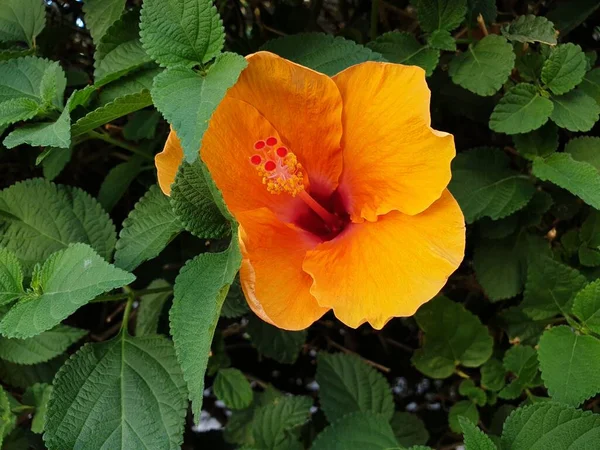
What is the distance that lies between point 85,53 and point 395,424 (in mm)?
1026

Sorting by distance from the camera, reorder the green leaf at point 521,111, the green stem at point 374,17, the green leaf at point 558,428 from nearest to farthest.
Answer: the green leaf at point 558,428 → the green leaf at point 521,111 → the green stem at point 374,17

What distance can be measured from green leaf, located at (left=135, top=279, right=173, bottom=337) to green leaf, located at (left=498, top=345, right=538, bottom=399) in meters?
0.66

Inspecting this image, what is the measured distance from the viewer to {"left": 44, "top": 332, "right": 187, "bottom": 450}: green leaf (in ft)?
3.38

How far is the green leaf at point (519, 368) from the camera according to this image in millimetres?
1202

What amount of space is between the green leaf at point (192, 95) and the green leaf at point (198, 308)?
0.17m

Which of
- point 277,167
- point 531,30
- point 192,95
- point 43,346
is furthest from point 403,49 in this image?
point 43,346

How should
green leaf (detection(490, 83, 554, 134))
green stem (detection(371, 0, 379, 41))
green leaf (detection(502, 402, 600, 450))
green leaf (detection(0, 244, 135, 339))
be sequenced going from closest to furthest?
green leaf (detection(0, 244, 135, 339)) → green leaf (detection(502, 402, 600, 450)) → green leaf (detection(490, 83, 554, 134)) → green stem (detection(371, 0, 379, 41))

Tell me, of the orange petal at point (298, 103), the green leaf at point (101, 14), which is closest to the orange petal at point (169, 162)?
the orange petal at point (298, 103)

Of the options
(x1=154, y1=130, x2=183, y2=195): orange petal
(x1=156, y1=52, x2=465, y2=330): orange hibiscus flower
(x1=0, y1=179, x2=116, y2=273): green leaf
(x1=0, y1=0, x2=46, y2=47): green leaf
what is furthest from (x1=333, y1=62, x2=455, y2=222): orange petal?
(x1=0, y1=0, x2=46, y2=47): green leaf

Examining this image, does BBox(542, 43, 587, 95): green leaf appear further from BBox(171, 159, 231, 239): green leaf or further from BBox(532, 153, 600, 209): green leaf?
BBox(171, 159, 231, 239): green leaf

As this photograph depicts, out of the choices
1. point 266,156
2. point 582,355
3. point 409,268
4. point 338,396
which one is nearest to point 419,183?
point 409,268

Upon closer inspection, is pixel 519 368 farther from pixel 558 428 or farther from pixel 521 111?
pixel 521 111

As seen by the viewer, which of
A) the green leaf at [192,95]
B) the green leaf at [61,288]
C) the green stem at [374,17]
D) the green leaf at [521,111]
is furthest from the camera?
the green stem at [374,17]

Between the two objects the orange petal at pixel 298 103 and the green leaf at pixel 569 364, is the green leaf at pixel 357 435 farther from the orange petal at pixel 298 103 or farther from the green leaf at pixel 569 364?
the orange petal at pixel 298 103
